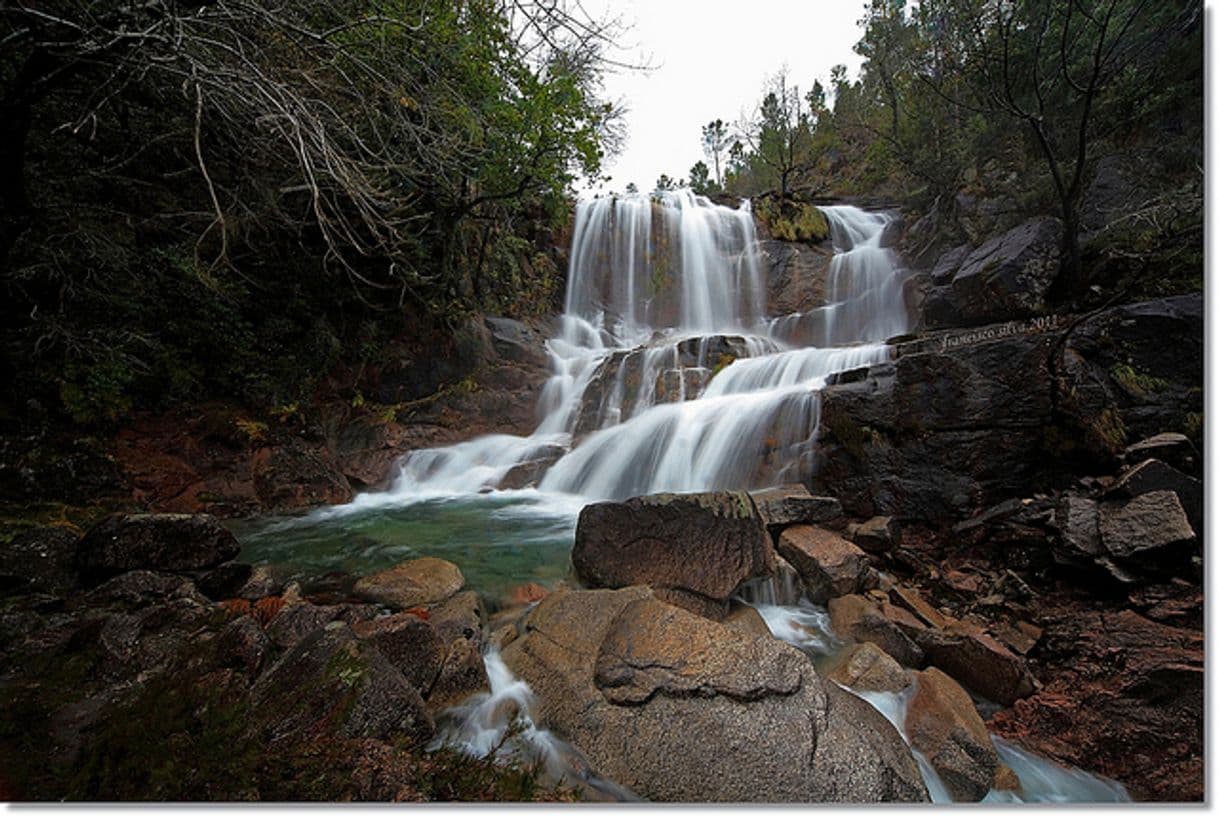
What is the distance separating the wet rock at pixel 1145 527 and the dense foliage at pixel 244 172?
4.71m

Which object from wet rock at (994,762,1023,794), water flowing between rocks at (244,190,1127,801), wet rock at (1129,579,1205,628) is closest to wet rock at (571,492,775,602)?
water flowing between rocks at (244,190,1127,801)

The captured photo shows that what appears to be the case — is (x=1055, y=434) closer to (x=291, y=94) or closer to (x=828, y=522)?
(x=828, y=522)

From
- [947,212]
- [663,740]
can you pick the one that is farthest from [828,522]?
[947,212]

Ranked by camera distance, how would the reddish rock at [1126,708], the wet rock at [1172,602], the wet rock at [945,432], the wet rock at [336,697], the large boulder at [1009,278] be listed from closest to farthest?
the wet rock at [336,697]
the reddish rock at [1126,708]
the wet rock at [1172,602]
the wet rock at [945,432]
the large boulder at [1009,278]

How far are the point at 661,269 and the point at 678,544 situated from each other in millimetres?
14217

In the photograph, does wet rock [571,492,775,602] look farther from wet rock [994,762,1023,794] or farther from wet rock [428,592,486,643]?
wet rock [994,762,1023,794]

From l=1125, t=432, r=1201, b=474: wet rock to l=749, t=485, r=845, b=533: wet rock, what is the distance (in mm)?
2281

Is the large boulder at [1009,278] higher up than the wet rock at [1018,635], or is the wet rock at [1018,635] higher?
the large boulder at [1009,278]

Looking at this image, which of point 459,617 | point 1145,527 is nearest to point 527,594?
point 459,617

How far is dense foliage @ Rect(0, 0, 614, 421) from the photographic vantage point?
9.33 feet

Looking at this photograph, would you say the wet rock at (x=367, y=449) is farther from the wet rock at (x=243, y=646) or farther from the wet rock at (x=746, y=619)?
the wet rock at (x=746, y=619)

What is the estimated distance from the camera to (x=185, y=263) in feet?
Result: 18.5

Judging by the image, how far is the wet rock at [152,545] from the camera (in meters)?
3.07

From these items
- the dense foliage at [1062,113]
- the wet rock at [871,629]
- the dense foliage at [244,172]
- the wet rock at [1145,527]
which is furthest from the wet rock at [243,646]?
the dense foliage at [1062,113]
